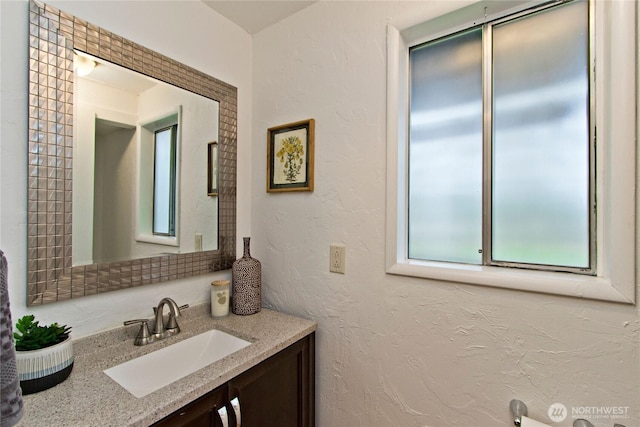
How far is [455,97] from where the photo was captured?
1.16 metres

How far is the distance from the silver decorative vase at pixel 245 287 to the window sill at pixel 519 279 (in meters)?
0.66

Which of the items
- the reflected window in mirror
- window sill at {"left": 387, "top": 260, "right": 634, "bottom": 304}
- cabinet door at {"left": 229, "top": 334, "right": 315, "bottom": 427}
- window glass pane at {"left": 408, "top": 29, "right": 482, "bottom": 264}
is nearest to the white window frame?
window sill at {"left": 387, "top": 260, "right": 634, "bottom": 304}

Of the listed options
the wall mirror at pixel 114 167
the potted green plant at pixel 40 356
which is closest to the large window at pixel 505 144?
the wall mirror at pixel 114 167

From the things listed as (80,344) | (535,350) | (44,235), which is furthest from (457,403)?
(44,235)

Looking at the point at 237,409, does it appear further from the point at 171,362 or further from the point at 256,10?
the point at 256,10

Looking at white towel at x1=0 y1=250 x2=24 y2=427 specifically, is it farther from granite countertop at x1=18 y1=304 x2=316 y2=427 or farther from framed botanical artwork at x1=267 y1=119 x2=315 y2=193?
framed botanical artwork at x1=267 y1=119 x2=315 y2=193

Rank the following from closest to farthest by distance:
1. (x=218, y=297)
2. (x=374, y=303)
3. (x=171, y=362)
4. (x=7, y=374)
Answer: (x=7, y=374) < (x=171, y=362) < (x=374, y=303) < (x=218, y=297)

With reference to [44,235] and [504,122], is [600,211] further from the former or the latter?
[44,235]

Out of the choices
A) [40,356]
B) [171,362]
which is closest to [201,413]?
[171,362]

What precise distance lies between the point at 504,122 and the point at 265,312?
1340 mm

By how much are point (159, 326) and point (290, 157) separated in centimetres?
95

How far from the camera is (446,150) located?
3.85 ft

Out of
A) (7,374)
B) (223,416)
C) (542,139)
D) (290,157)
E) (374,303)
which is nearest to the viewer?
(7,374)

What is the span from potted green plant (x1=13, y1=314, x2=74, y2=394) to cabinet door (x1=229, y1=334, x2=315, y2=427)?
480 mm
